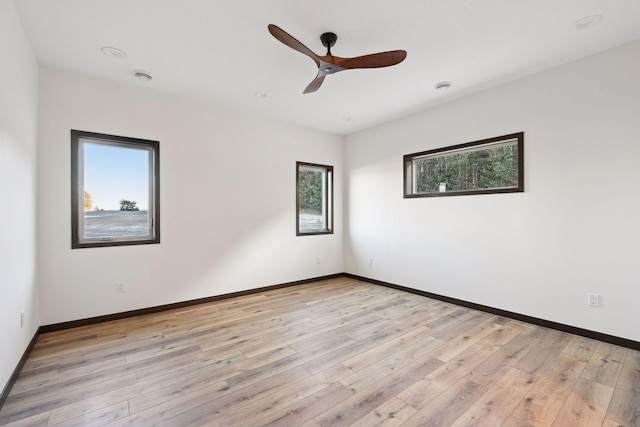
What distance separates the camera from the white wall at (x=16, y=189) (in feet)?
6.19

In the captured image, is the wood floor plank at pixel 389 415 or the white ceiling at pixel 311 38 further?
the white ceiling at pixel 311 38

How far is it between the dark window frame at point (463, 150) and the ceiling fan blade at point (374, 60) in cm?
185

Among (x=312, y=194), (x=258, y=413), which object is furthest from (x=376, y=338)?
(x=312, y=194)

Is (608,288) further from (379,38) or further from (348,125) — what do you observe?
(348,125)

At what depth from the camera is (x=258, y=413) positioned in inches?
69.1

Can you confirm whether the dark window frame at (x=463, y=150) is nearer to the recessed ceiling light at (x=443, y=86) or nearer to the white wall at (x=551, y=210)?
the white wall at (x=551, y=210)

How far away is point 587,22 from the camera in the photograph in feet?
7.39

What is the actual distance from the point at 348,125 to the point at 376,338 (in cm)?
335

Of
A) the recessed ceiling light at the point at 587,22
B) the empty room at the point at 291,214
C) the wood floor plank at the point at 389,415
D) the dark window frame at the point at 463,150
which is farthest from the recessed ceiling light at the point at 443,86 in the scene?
the wood floor plank at the point at 389,415

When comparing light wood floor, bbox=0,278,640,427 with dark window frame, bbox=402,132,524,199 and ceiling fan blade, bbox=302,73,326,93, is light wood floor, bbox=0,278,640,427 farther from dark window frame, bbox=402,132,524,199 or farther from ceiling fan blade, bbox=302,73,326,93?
ceiling fan blade, bbox=302,73,326,93

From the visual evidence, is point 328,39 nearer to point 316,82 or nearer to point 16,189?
point 316,82

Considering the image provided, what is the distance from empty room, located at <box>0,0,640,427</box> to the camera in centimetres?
199

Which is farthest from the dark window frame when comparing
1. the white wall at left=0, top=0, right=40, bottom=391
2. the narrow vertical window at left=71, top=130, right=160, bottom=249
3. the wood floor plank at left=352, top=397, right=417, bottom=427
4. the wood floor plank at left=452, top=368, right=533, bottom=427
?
the white wall at left=0, top=0, right=40, bottom=391

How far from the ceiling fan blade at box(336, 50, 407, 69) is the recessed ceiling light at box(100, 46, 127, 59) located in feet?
6.55
